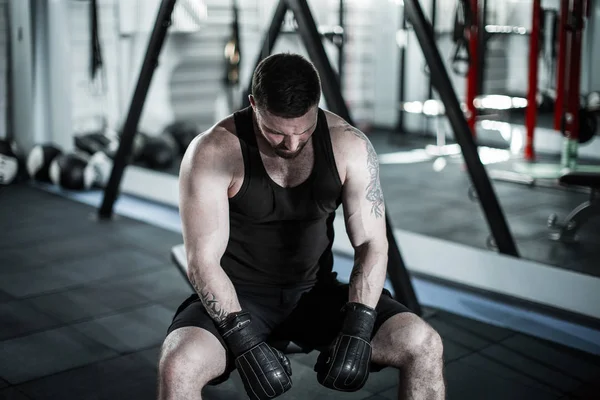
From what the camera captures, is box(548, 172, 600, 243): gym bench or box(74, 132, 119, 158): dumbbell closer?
box(548, 172, 600, 243): gym bench

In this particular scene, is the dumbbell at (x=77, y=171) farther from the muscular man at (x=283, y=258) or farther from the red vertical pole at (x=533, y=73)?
the muscular man at (x=283, y=258)

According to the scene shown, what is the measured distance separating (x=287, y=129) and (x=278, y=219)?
0.26 m

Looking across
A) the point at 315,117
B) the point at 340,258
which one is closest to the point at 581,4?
the point at 340,258

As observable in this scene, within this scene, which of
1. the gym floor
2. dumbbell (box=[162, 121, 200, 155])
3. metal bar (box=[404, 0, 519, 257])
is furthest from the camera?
dumbbell (box=[162, 121, 200, 155])

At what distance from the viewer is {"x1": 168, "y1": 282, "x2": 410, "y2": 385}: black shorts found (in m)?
1.79

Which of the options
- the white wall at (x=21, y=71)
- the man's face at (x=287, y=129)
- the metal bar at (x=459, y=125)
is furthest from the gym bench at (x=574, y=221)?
the white wall at (x=21, y=71)

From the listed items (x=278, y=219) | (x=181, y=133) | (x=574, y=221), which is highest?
(x=278, y=219)

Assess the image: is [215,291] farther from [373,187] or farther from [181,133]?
[181,133]

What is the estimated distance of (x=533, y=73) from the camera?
17.1ft

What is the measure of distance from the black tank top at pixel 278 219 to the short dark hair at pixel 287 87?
20cm

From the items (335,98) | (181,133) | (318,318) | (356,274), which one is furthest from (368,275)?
(181,133)

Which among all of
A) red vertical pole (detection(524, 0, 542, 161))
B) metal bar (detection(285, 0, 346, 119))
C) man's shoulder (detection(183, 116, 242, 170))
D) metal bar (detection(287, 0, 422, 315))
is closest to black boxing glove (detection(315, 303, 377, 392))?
man's shoulder (detection(183, 116, 242, 170))

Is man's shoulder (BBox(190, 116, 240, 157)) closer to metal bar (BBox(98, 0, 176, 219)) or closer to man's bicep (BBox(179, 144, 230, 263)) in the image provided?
man's bicep (BBox(179, 144, 230, 263))

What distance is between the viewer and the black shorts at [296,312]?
1791mm
